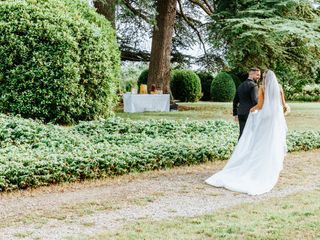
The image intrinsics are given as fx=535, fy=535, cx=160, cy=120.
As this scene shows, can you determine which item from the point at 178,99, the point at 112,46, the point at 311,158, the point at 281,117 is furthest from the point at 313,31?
the point at 178,99

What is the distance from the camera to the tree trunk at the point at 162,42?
68.6 feet

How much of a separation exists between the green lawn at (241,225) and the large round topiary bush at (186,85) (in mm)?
23047

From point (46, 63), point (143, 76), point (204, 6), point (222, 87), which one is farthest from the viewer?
point (222, 87)

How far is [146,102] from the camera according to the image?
65.7ft

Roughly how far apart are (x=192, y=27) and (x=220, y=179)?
57.3ft

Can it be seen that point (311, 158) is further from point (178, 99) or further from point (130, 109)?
point (178, 99)

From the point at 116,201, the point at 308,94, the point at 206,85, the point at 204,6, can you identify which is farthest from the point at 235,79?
the point at 116,201

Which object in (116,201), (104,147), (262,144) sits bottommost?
(116,201)

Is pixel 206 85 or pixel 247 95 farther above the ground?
pixel 206 85

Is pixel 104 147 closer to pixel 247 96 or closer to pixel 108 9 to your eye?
pixel 247 96

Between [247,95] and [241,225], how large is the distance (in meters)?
3.63

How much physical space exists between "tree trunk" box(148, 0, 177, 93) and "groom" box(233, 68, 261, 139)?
1238 cm

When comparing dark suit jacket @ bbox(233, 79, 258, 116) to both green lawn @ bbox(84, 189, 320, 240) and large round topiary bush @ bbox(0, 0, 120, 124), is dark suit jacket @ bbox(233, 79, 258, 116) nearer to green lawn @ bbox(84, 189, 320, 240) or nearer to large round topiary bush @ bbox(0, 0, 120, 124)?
green lawn @ bbox(84, 189, 320, 240)

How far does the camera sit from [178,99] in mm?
30062
